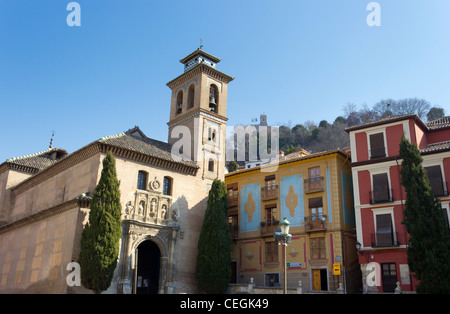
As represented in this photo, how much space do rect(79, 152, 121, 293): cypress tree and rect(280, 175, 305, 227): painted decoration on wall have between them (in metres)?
12.6

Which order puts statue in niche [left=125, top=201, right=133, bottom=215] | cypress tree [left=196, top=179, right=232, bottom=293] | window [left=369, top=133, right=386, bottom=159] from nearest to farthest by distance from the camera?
statue in niche [left=125, top=201, right=133, bottom=215] → window [left=369, top=133, right=386, bottom=159] → cypress tree [left=196, top=179, right=232, bottom=293]

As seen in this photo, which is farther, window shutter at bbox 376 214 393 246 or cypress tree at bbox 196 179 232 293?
cypress tree at bbox 196 179 232 293

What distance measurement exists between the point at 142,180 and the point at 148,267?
639cm

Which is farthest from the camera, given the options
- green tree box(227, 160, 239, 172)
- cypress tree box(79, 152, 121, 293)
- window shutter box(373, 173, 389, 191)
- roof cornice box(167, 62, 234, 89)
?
green tree box(227, 160, 239, 172)

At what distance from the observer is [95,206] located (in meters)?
23.0

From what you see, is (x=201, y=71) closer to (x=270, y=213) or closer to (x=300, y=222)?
(x=270, y=213)

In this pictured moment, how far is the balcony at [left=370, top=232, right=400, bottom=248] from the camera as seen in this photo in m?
24.2

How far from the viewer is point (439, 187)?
23.9 m

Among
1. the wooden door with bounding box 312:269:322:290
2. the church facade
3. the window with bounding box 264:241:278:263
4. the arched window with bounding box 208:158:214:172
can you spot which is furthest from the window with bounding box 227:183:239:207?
the wooden door with bounding box 312:269:322:290

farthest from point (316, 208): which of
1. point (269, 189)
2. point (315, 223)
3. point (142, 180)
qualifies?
point (142, 180)

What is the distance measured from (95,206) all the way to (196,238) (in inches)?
340

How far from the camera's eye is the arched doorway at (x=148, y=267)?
28.2 meters

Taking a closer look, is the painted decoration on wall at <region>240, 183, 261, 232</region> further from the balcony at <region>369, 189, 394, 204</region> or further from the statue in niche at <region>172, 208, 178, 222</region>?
the balcony at <region>369, 189, 394, 204</region>

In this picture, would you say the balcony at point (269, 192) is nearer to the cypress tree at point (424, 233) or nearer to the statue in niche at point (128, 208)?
the statue in niche at point (128, 208)
